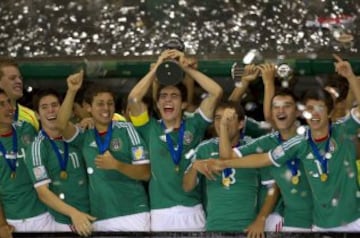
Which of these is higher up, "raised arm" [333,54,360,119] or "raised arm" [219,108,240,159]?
"raised arm" [333,54,360,119]

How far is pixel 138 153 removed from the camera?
4113 millimetres

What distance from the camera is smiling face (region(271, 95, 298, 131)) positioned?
13.1 ft

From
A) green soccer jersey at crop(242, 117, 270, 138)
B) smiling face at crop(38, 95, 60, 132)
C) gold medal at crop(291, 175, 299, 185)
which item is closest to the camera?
gold medal at crop(291, 175, 299, 185)

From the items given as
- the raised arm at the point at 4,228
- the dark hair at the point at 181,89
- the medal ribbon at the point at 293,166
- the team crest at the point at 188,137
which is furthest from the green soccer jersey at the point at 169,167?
the raised arm at the point at 4,228

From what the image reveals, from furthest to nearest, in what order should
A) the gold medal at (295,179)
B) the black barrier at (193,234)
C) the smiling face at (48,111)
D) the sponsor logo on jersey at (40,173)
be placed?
1. the smiling face at (48,111)
2. the sponsor logo on jersey at (40,173)
3. the gold medal at (295,179)
4. the black barrier at (193,234)

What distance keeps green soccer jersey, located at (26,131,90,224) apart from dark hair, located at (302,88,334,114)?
44.0 inches

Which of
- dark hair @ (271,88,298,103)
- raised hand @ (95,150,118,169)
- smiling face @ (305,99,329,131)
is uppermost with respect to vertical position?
dark hair @ (271,88,298,103)

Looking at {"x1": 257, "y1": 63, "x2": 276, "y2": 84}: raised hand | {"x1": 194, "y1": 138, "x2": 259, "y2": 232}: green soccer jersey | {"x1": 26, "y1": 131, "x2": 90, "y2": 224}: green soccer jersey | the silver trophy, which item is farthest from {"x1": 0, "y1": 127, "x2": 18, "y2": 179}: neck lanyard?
the silver trophy

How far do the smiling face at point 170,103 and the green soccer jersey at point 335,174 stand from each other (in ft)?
1.81

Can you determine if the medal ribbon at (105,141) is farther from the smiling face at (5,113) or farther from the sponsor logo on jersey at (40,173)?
the smiling face at (5,113)

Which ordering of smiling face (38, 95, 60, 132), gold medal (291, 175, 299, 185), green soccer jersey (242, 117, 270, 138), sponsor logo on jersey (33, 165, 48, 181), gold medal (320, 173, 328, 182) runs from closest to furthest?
gold medal (320, 173, 328, 182), gold medal (291, 175, 299, 185), sponsor logo on jersey (33, 165, 48, 181), smiling face (38, 95, 60, 132), green soccer jersey (242, 117, 270, 138)

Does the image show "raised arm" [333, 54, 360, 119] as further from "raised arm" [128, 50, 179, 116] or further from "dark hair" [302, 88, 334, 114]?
"raised arm" [128, 50, 179, 116]

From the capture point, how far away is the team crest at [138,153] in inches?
162

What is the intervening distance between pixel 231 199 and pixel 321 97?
62 centimetres
